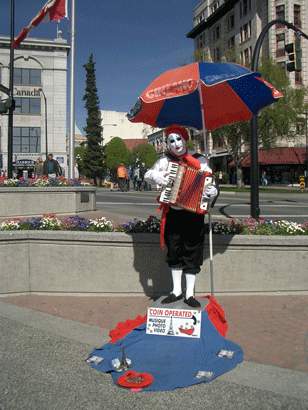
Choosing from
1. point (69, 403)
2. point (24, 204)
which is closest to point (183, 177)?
point (69, 403)

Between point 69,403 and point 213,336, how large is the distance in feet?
4.88

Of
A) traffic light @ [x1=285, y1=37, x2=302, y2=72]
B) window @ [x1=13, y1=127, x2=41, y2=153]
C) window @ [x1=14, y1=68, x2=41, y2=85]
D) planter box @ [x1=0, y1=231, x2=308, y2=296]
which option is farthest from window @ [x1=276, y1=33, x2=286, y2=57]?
planter box @ [x1=0, y1=231, x2=308, y2=296]

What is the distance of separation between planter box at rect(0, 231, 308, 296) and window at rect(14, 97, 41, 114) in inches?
1991

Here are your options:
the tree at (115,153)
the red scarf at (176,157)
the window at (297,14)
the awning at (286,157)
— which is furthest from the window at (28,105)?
the red scarf at (176,157)

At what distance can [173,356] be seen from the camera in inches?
137

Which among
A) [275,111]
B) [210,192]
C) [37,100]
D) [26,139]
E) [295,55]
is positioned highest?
[37,100]

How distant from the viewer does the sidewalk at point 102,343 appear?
9.37 feet

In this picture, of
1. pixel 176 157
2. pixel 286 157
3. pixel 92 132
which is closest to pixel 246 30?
pixel 286 157

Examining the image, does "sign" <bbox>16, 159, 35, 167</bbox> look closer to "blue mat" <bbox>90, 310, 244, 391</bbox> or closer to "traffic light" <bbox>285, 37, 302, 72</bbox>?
"traffic light" <bbox>285, 37, 302, 72</bbox>

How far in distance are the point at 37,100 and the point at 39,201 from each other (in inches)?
1752

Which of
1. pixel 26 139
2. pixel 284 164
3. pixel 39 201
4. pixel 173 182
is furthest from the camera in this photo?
pixel 26 139

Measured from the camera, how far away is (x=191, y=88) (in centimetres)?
383

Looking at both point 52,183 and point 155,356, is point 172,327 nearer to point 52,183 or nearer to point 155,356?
point 155,356

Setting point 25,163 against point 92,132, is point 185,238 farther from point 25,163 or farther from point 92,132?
point 92,132
